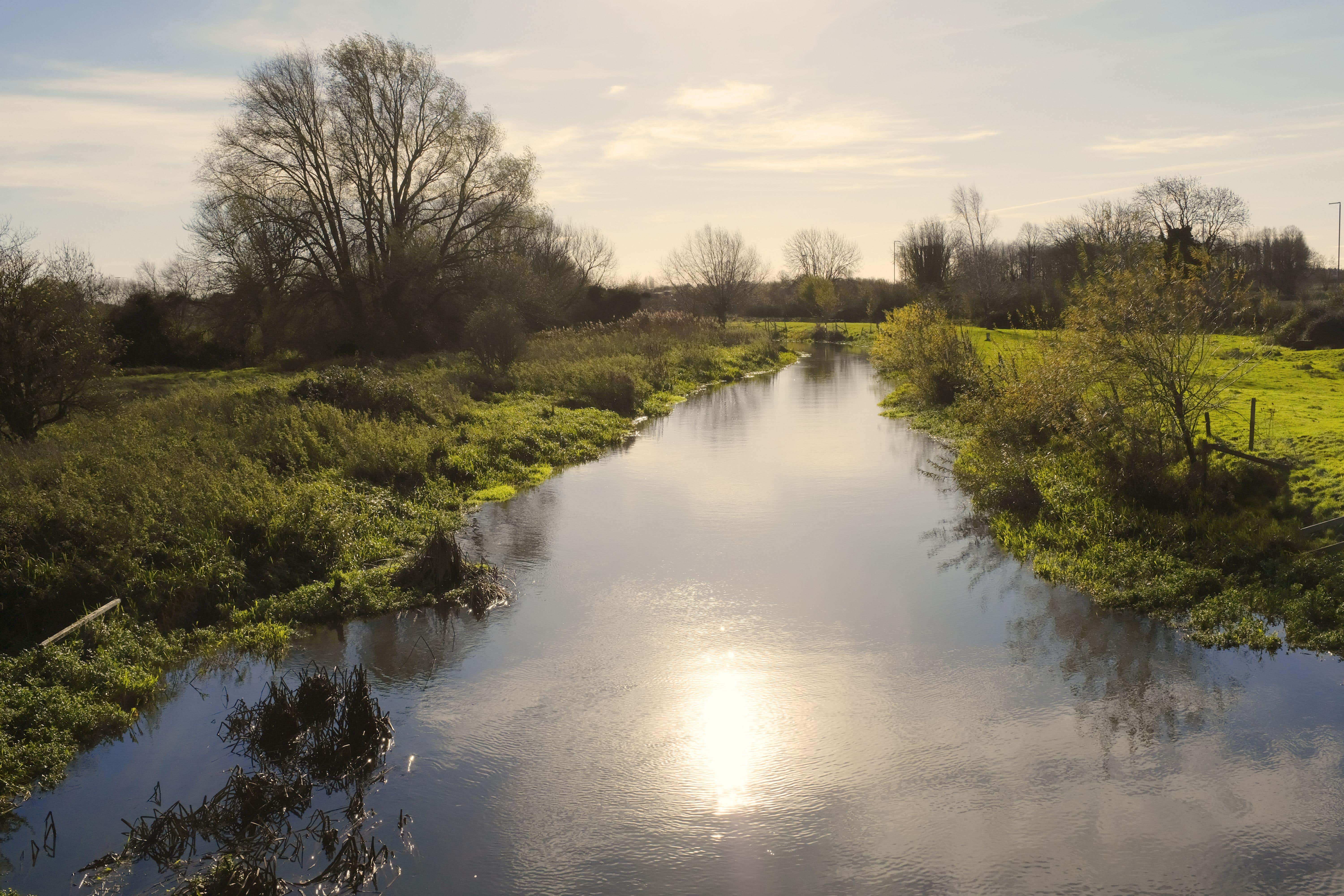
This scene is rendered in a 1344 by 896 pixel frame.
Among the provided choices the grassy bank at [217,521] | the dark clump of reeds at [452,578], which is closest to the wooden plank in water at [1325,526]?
the dark clump of reeds at [452,578]

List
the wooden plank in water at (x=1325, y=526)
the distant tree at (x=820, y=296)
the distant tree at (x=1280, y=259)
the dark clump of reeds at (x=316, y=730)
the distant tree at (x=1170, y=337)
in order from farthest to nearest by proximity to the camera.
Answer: the distant tree at (x=820, y=296), the distant tree at (x=1280, y=259), the distant tree at (x=1170, y=337), the wooden plank in water at (x=1325, y=526), the dark clump of reeds at (x=316, y=730)

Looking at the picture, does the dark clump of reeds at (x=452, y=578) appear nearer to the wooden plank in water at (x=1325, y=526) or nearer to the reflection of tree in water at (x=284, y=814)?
the reflection of tree in water at (x=284, y=814)

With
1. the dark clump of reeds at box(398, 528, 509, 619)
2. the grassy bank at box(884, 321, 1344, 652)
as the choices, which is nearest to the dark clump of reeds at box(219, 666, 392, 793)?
the dark clump of reeds at box(398, 528, 509, 619)

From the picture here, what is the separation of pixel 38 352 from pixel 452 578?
32.0 ft

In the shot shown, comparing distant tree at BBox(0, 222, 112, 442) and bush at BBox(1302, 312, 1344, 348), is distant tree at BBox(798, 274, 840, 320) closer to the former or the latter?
bush at BBox(1302, 312, 1344, 348)

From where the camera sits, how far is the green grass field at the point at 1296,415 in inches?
420

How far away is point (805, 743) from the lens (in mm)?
6789

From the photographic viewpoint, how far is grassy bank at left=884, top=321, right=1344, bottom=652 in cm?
868

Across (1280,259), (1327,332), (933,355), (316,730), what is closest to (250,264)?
(933,355)

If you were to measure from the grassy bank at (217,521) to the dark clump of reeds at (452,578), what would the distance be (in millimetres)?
45

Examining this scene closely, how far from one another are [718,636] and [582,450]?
10.5 metres

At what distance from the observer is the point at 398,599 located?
982 centimetres

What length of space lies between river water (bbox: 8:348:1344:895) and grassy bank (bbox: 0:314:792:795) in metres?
0.53

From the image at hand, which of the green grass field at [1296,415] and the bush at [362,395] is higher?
the bush at [362,395]
